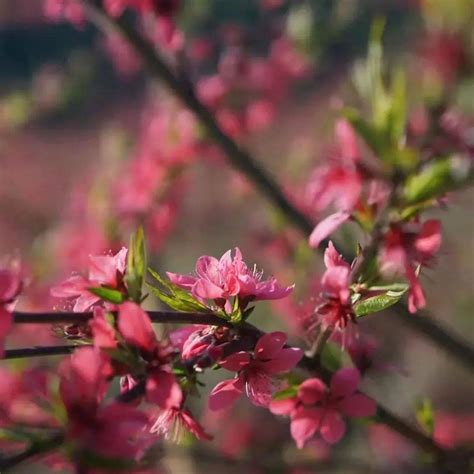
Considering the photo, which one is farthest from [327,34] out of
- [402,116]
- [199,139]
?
[402,116]

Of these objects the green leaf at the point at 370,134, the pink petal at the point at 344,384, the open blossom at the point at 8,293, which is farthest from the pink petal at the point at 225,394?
the green leaf at the point at 370,134

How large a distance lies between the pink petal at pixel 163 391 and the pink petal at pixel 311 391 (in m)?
0.17

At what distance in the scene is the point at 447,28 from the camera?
2.65 metres

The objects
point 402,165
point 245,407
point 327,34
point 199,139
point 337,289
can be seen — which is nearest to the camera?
point 337,289

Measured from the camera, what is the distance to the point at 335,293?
801 mm

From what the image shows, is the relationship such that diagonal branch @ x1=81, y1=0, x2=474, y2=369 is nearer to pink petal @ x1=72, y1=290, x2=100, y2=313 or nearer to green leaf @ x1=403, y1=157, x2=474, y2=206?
green leaf @ x1=403, y1=157, x2=474, y2=206

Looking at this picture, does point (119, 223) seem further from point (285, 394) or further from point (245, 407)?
point (285, 394)

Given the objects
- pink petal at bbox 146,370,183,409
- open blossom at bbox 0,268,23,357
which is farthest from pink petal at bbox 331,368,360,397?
open blossom at bbox 0,268,23,357

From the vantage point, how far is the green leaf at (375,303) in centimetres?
83

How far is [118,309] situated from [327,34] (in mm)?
1686

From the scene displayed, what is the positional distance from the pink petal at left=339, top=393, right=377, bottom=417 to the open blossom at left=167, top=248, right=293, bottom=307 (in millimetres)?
134

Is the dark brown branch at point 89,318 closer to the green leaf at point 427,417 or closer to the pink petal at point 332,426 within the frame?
the pink petal at point 332,426

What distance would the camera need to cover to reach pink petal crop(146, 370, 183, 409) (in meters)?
0.67

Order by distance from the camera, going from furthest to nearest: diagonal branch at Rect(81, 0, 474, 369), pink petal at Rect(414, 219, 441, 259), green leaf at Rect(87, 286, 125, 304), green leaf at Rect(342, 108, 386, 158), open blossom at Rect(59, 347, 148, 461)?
diagonal branch at Rect(81, 0, 474, 369) → green leaf at Rect(342, 108, 386, 158) → pink petal at Rect(414, 219, 441, 259) → green leaf at Rect(87, 286, 125, 304) → open blossom at Rect(59, 347, 148, 461)
